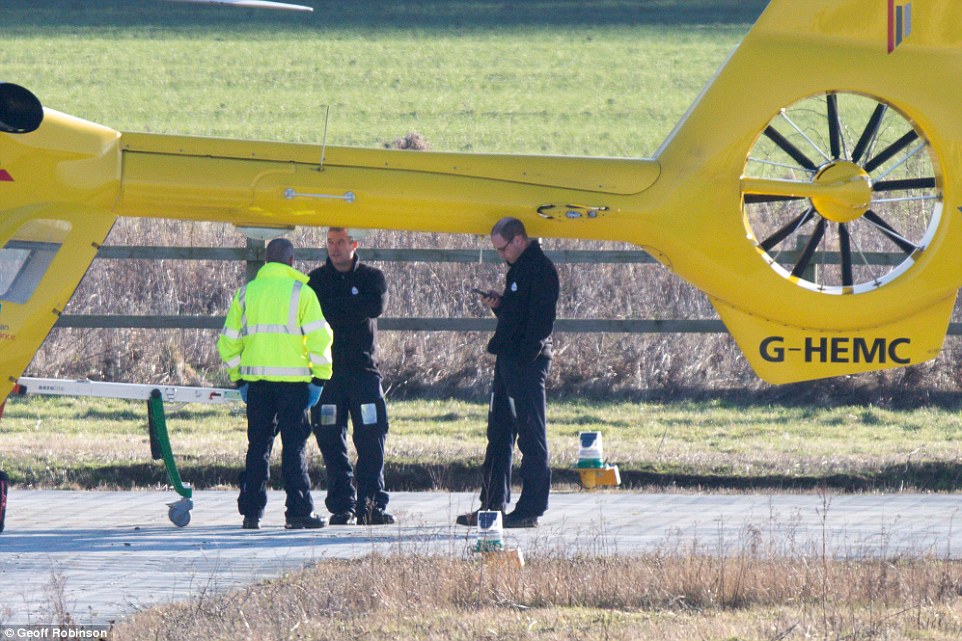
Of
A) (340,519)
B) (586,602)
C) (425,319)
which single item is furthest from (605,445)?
(586,602)

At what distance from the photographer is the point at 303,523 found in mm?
9961

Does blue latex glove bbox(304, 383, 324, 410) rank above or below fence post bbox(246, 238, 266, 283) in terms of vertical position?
below

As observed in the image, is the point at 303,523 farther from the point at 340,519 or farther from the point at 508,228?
the point at 508,228

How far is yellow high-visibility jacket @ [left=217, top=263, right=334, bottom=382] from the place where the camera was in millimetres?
9875

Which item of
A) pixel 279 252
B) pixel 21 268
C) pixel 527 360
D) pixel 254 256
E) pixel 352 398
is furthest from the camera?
pixel 254 256

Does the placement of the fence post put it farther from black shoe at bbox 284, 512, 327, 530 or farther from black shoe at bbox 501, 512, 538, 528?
black shoe at bbox 501, 512, 538, 528

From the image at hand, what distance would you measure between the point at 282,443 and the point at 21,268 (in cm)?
224

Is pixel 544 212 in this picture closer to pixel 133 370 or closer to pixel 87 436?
pixel 87 436

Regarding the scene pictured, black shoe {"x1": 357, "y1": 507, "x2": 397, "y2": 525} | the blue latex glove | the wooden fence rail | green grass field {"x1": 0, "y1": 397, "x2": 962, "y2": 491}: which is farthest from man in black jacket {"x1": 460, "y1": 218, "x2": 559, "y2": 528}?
the wooden fence rail

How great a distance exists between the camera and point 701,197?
9.45 metres

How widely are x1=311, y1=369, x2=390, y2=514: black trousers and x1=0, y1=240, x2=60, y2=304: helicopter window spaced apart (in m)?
2.38

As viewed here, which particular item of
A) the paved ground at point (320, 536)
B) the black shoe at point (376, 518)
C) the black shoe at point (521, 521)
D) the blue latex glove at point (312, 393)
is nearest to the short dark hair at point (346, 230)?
the blue latex glove at point (312, 393)

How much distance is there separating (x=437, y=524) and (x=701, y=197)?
9.93ft

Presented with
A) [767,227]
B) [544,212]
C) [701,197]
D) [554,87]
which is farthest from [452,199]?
[554,87]
